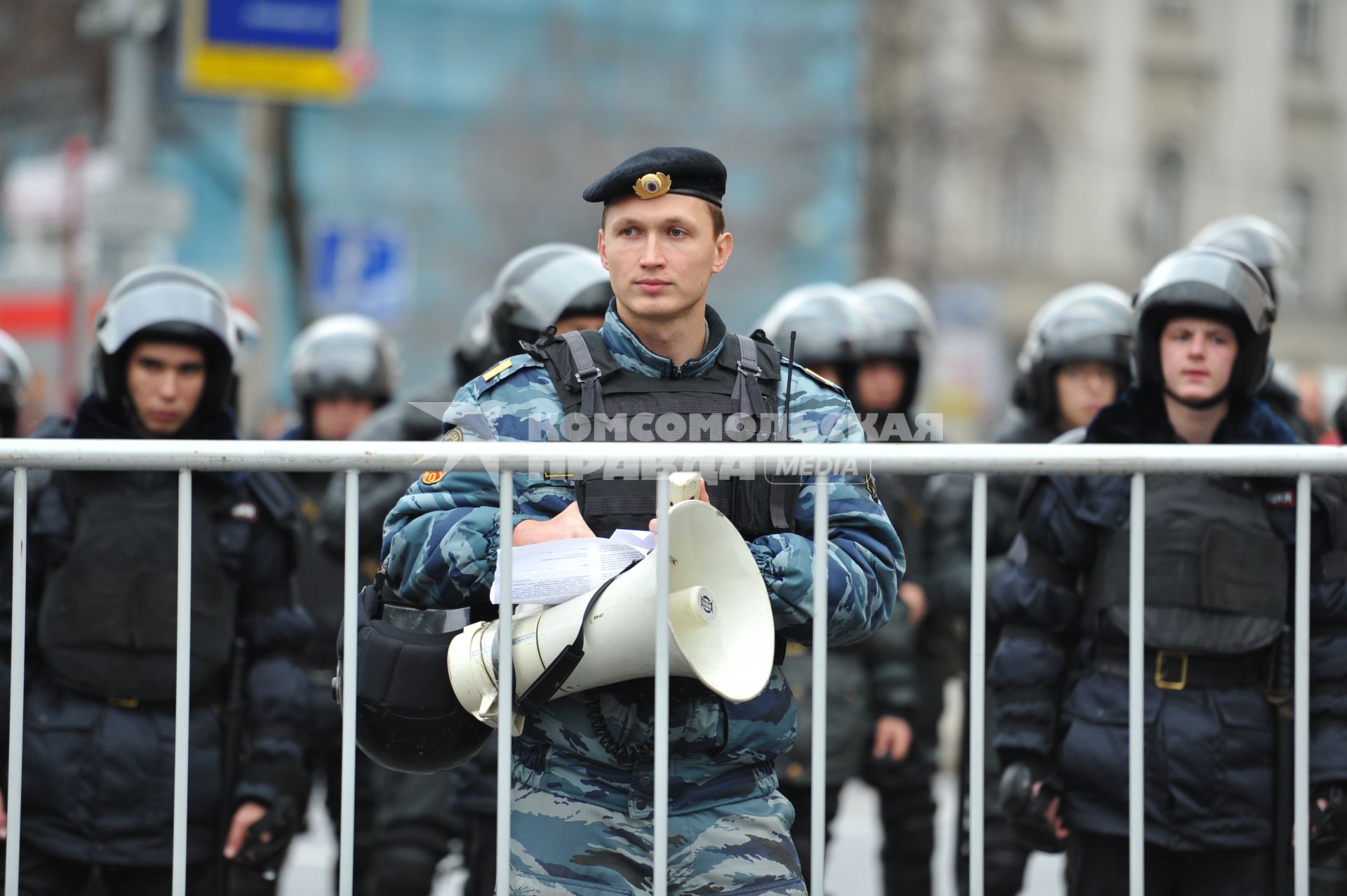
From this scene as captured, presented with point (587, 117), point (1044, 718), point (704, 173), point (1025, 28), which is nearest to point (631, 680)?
point (704, 173)

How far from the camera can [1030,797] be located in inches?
155

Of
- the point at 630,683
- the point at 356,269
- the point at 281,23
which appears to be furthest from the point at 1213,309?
the point at 356,269

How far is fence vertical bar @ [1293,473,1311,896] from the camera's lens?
333cm

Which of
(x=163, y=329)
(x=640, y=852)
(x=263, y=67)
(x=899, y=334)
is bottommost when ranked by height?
(x=640, y=852)

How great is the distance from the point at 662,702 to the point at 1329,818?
1.64m

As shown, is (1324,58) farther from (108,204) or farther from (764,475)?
(764,475)

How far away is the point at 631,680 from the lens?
3047 mm

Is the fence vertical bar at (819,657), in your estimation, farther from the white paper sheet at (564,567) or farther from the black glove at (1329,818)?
the black glove at (1329,818)

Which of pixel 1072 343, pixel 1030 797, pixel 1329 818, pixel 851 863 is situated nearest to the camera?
pixel 1329 818

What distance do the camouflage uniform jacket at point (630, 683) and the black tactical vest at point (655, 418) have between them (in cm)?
4

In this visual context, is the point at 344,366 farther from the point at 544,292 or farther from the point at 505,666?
the point at 505,666

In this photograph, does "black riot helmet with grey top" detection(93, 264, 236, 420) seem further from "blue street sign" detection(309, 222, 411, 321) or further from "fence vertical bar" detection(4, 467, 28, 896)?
"blue street sign" detection(309, 222, 411, 321)

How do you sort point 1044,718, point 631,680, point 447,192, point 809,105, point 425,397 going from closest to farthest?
point 631,680
point 1044,718
point 425,397
point 809,105
point 447,192

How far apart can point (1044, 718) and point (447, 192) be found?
30.7 metres
